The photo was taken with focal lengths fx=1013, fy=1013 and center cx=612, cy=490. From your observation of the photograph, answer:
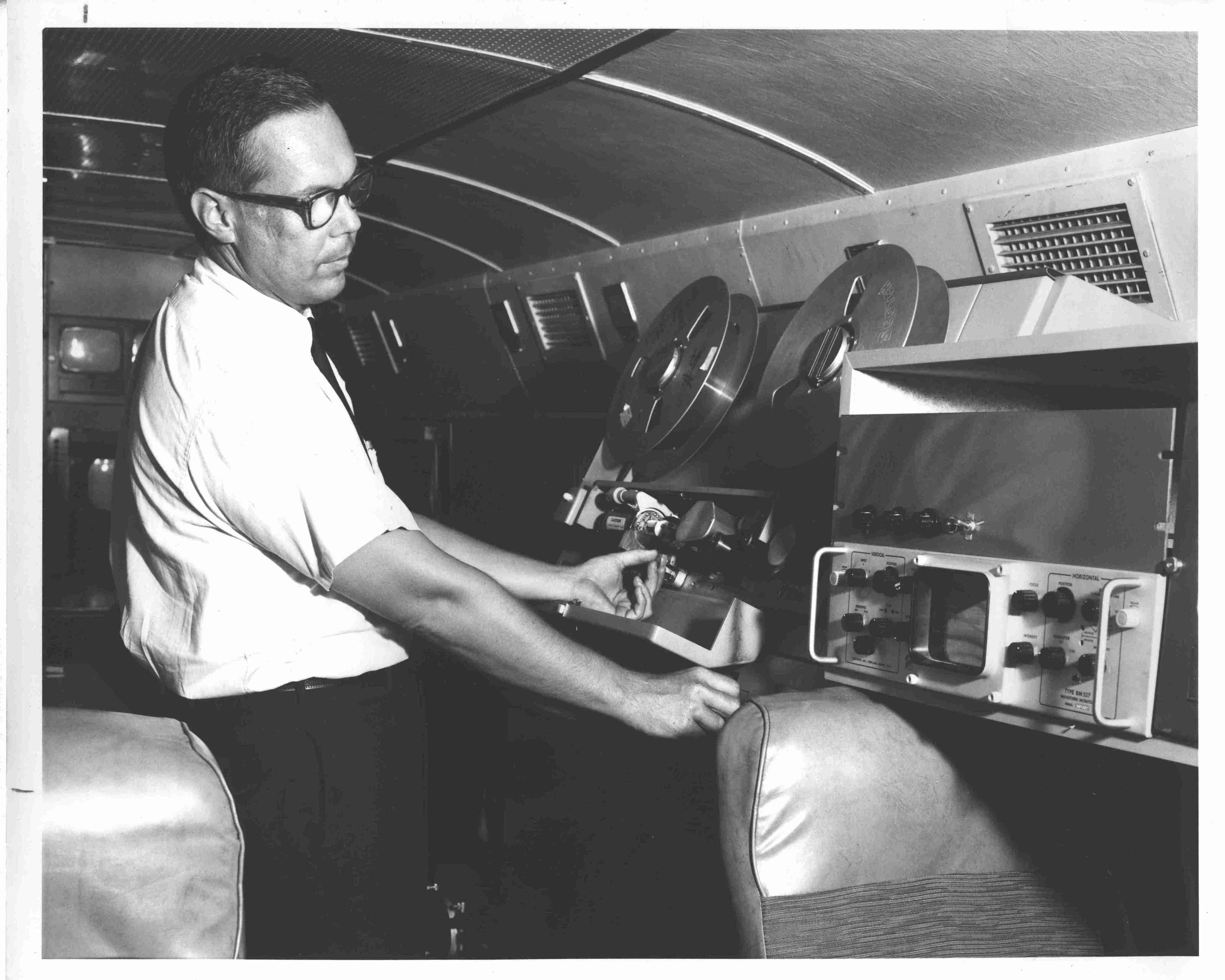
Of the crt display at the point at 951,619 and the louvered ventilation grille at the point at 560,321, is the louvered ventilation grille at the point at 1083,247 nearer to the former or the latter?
the crt display at the point at 951,619

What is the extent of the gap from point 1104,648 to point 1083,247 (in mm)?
1260

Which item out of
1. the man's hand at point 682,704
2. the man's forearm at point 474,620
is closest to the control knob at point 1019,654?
the man's hand at point 682,704

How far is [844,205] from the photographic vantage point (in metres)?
2.73

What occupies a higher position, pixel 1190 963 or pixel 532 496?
pixel 532 496

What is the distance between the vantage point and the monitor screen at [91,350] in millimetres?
5801

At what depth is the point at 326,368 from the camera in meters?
1.91

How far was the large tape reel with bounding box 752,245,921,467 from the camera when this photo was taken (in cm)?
206

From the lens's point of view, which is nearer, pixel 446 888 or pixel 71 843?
pixel 71 843

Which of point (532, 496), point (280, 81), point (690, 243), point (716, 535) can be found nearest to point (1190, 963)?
point (716, 535)

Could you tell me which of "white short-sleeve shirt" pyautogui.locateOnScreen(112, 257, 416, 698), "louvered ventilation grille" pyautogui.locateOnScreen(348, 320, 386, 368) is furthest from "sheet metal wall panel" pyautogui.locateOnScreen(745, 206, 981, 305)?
"louvered ventilation grille" pyautogui.locateOnScreen(348, 320, 386, 368)

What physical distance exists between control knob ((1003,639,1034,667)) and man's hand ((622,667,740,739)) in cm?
44

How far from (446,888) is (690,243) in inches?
82.2

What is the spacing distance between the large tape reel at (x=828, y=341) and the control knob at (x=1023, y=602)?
674mm

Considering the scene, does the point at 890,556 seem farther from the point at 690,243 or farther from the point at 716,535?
the point at 690,243
